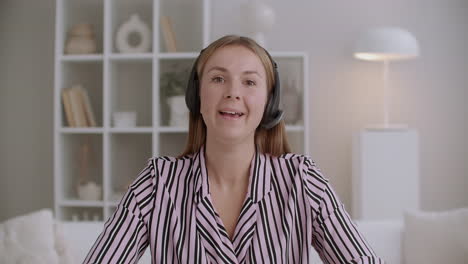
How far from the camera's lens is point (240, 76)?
4.43 ft

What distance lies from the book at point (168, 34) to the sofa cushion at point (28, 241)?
202 centimetres

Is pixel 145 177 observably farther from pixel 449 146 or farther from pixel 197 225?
pixel 449 146

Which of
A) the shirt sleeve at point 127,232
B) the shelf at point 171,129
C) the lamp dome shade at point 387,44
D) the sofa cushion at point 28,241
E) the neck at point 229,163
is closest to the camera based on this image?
the shirt sleeve at point 127,232

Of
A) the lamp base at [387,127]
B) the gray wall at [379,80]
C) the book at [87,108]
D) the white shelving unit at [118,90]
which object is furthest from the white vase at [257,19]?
the book at [87,108]

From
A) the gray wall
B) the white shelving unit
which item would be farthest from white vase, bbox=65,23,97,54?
the gray wall

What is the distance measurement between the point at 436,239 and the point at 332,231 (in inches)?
40.5

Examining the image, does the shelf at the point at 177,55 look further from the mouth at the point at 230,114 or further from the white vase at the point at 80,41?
the mouth at the point at 230,114

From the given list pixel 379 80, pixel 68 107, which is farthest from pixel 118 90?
pixel 379 80

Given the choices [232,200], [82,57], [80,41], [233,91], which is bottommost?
[232,200]

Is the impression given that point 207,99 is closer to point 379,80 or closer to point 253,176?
point 253,176

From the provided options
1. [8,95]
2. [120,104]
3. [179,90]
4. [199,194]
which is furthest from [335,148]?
[199,194]

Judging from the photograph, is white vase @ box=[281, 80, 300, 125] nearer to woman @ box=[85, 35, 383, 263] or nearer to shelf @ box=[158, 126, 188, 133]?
shelf @ box=[158, 126, 188, 133]

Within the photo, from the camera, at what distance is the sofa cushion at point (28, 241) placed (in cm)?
195

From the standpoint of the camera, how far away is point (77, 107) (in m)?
3.94
